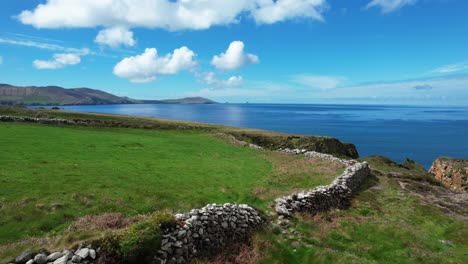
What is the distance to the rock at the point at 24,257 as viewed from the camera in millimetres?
10541

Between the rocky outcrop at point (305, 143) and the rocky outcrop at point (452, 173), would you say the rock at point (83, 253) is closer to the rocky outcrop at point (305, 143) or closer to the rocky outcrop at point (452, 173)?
the rocky outcrop at point (305, 143)

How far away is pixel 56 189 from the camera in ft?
57.1

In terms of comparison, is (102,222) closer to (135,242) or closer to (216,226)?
(135,242)

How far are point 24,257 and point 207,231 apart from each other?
7566 mm

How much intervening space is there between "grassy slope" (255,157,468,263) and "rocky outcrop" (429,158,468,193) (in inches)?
976

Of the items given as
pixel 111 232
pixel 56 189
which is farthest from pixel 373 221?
pixel 56 189

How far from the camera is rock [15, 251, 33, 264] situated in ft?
34.6

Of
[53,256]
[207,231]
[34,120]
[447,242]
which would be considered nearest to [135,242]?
[53,256]

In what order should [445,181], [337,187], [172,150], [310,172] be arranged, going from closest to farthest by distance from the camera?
1. [337,187]
2. [310,172]
3. [172,150]
4. [445,181]

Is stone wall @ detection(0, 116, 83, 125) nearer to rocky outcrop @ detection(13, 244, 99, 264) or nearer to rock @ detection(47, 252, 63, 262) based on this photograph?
rocky outcrop @ detection(13, 244, 99, 264)

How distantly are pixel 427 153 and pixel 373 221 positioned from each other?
87.9 m

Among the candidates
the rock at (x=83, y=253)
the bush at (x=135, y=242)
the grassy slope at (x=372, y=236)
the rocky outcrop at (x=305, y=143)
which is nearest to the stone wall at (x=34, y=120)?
the rocky outcrop at (x=305, y=143)

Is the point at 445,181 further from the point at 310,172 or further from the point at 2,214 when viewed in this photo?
the point at 2,214

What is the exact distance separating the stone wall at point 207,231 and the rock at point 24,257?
455 cm
